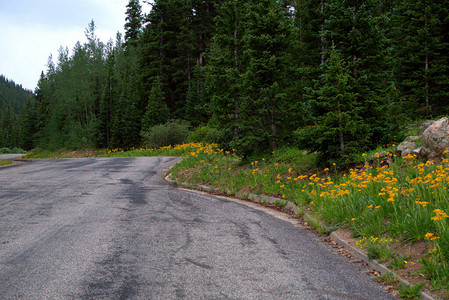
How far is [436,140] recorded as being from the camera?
7.43 m

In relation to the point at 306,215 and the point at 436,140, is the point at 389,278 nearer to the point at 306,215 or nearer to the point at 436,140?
the point at 306,215

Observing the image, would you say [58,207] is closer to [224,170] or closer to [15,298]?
[15,298]

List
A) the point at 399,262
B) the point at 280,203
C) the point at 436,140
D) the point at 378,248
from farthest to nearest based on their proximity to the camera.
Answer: the point at 280,203 < the point at 436,140 < the point at 378,248 < the point at 399,262

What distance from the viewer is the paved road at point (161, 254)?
3.96m

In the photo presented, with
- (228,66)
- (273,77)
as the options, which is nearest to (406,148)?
(273,77)

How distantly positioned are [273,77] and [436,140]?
7.40 metres

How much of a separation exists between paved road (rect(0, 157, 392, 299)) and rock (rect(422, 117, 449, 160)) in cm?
355

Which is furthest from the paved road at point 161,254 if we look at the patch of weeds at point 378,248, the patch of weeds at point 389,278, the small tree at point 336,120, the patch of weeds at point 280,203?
the small tree at point 336,120

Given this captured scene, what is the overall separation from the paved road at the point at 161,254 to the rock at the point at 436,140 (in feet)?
11.6

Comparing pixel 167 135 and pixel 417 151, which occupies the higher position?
pixel 167 135

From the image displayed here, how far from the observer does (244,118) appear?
46.1 feet

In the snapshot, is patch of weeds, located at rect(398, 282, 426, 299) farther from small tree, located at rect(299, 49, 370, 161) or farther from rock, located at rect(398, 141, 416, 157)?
small tree, located at rect(299, 49, 370, 161)

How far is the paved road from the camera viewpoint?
3963 millimetres

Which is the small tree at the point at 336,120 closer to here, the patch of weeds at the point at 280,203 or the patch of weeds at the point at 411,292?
the patch of weeds at the point at 280,203
